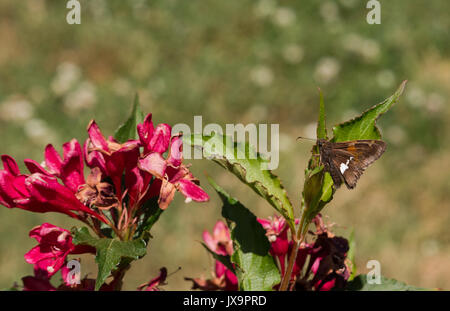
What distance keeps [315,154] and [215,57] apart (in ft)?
11.7

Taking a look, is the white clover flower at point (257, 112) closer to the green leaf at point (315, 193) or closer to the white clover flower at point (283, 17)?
the white clover flower at point (283, 17)

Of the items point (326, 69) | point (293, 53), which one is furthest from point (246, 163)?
point (293, 53)

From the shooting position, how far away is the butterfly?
0.75 m

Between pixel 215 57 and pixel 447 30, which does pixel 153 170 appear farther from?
pixel 447 30

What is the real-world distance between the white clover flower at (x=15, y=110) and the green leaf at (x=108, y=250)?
3.22 metres

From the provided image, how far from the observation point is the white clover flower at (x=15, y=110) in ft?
12.2

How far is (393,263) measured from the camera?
114 inches

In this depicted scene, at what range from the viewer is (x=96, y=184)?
80cm

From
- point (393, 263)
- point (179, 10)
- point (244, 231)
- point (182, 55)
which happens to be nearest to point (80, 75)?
point (182, 55)

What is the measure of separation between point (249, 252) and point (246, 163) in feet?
0.47

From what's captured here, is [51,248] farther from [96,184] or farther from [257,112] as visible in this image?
[257,112]

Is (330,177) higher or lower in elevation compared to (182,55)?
lower

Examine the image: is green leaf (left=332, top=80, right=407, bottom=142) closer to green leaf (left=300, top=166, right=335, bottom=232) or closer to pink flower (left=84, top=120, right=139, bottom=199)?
green leaf (left=300, top=166, right=335, bottom=232)

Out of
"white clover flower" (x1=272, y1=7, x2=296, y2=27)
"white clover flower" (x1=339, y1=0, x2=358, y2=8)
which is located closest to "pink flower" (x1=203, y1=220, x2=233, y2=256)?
"white clover flower" (x1=272, y1=7, x2=296, y2=27)
